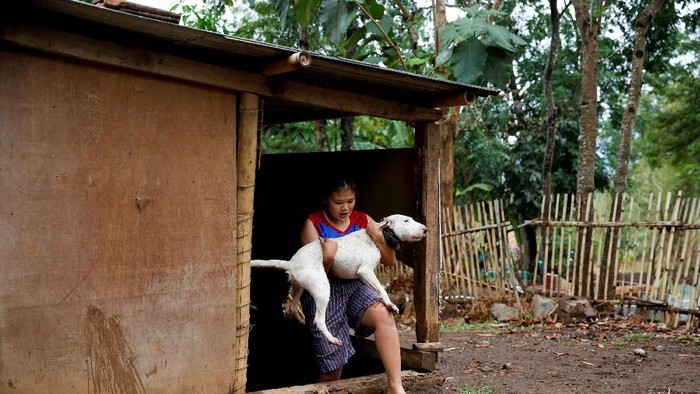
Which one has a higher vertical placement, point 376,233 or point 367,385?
point 376,233

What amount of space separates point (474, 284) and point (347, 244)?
5.38 m

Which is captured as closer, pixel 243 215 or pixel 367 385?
pixel 243 215

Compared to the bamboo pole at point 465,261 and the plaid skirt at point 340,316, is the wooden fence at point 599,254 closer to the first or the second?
the bamboo pole at point 465,261

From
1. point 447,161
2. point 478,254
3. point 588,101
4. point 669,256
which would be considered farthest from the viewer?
point 447,161

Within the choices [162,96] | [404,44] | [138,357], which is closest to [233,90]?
[162,96]

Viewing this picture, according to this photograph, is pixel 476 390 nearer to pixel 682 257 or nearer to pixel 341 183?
pixel 341 183

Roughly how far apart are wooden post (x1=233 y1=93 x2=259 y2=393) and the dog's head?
93 cm

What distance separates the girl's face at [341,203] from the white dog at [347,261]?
0.15 meters

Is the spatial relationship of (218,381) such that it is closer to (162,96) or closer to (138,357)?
(138,357)

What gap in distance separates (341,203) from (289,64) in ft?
3.73

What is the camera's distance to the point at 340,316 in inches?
189

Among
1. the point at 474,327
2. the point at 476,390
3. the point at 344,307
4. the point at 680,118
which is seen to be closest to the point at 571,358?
the point at 476,390

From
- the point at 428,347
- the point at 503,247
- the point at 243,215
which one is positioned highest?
Answer: the point at 243,215

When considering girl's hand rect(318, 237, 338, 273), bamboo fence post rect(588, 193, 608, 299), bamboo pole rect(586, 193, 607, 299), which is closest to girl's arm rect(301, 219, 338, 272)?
girl's hand rect(318, 237, 338, 273)
